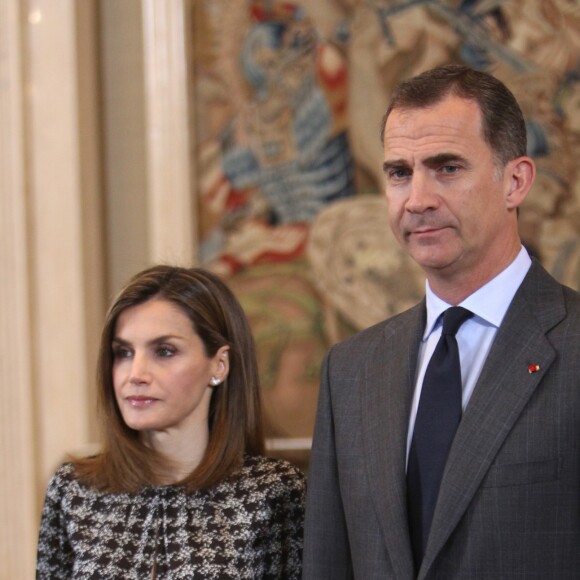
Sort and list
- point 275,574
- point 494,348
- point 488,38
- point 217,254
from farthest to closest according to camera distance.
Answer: point 217,254
point 488,38
point 275,574
point 494,348

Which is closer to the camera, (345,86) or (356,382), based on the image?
(356,382)

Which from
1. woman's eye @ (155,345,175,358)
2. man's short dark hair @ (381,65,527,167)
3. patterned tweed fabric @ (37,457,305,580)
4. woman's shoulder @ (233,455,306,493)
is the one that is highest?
man's short dark hair @ (381,65,527,167)

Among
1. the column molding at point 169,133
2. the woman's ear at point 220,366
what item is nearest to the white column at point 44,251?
the column molding at point 169,133

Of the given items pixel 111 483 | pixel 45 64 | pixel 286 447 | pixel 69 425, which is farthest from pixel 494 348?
pixel 45 64

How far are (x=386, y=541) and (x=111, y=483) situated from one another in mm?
928

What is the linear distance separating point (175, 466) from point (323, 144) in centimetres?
171

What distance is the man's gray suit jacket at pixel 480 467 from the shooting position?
6.21 feet

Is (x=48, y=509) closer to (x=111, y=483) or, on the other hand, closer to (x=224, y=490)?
(x=111, y=483)

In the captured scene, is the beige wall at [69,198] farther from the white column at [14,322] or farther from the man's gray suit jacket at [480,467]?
the man's gray suit jacket at [480,467]

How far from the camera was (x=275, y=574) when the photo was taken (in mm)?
2609

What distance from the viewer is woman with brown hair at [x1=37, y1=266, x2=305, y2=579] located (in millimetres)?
2592

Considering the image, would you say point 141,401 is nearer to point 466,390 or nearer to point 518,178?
point 466,390

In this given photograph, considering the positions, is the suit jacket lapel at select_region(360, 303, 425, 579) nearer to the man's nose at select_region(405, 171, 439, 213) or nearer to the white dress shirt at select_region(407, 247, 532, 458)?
the white dress shirt at select_region(407, 247, 532, 458)

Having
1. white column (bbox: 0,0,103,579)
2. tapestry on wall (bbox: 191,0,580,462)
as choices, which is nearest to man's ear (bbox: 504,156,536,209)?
tapestry on wall (bbox: 191,0,580,462)
